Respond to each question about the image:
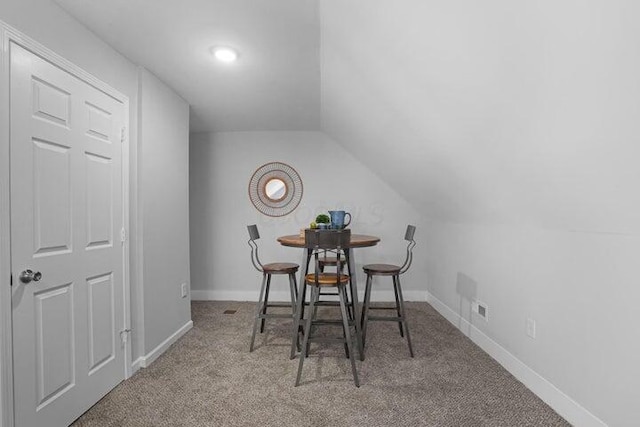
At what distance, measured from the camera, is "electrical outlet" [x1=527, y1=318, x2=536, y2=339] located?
2.20m

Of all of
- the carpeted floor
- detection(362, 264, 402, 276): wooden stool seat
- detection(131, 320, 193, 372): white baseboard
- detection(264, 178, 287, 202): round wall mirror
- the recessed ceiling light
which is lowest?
the carpeted floor

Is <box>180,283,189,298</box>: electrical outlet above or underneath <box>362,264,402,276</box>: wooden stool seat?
underneath

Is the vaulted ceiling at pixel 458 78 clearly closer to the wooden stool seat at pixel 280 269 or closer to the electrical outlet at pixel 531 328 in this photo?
the electrical outlet at pixel 531 328

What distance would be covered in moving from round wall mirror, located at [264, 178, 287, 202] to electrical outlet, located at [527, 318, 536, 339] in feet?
10.0

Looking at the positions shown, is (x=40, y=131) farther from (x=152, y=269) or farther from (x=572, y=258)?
(x=572, y=258)

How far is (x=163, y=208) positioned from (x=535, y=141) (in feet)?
9.02

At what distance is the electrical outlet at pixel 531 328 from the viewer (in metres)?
2.20

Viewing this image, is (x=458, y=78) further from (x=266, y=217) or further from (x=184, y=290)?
(x=266, y=217)

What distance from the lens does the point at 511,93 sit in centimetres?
147

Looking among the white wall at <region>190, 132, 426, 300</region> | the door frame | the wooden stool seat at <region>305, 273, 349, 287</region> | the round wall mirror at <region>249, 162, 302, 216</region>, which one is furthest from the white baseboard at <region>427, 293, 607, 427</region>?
the door frame

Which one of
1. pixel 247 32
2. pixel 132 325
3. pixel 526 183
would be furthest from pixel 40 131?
pixel 526 183

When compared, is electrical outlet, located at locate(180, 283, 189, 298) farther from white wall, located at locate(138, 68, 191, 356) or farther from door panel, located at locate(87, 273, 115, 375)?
door panel, located at locate(87, 273, 115, 375)


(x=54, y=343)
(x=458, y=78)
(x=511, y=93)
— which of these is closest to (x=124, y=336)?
(x=54, y=343)

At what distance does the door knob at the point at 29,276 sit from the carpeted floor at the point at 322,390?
913 millimetres
